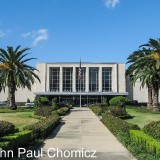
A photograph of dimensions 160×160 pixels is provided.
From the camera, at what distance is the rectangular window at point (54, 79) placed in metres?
91.4

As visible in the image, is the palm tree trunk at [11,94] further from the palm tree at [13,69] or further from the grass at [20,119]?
the grass at [20,119]

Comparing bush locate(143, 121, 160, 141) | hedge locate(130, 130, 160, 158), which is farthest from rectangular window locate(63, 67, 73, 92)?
hedge locate(130, 130, 160, 158)

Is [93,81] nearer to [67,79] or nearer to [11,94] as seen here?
[67,79]

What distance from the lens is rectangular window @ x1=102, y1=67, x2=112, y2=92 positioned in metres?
91.6

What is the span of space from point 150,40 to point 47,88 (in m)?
47.6

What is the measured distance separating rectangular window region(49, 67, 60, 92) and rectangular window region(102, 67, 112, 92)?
460 inches

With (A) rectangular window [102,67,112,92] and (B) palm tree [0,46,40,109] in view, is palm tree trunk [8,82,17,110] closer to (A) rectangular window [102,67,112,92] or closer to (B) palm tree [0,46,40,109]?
(B) palm tree [0,46,40,109]

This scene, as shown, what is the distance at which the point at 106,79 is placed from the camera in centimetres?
9175

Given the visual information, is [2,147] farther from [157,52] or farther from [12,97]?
[12,97]

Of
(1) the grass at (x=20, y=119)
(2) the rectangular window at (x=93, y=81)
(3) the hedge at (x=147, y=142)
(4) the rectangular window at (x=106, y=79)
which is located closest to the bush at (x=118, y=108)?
(1) the grass at (x=20, y=119)

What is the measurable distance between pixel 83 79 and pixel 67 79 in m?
4.05

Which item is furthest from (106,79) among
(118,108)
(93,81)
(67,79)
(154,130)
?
(154,130)

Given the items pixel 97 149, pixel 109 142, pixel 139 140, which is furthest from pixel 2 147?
pixel 109 142

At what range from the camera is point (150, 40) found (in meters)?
47.5
